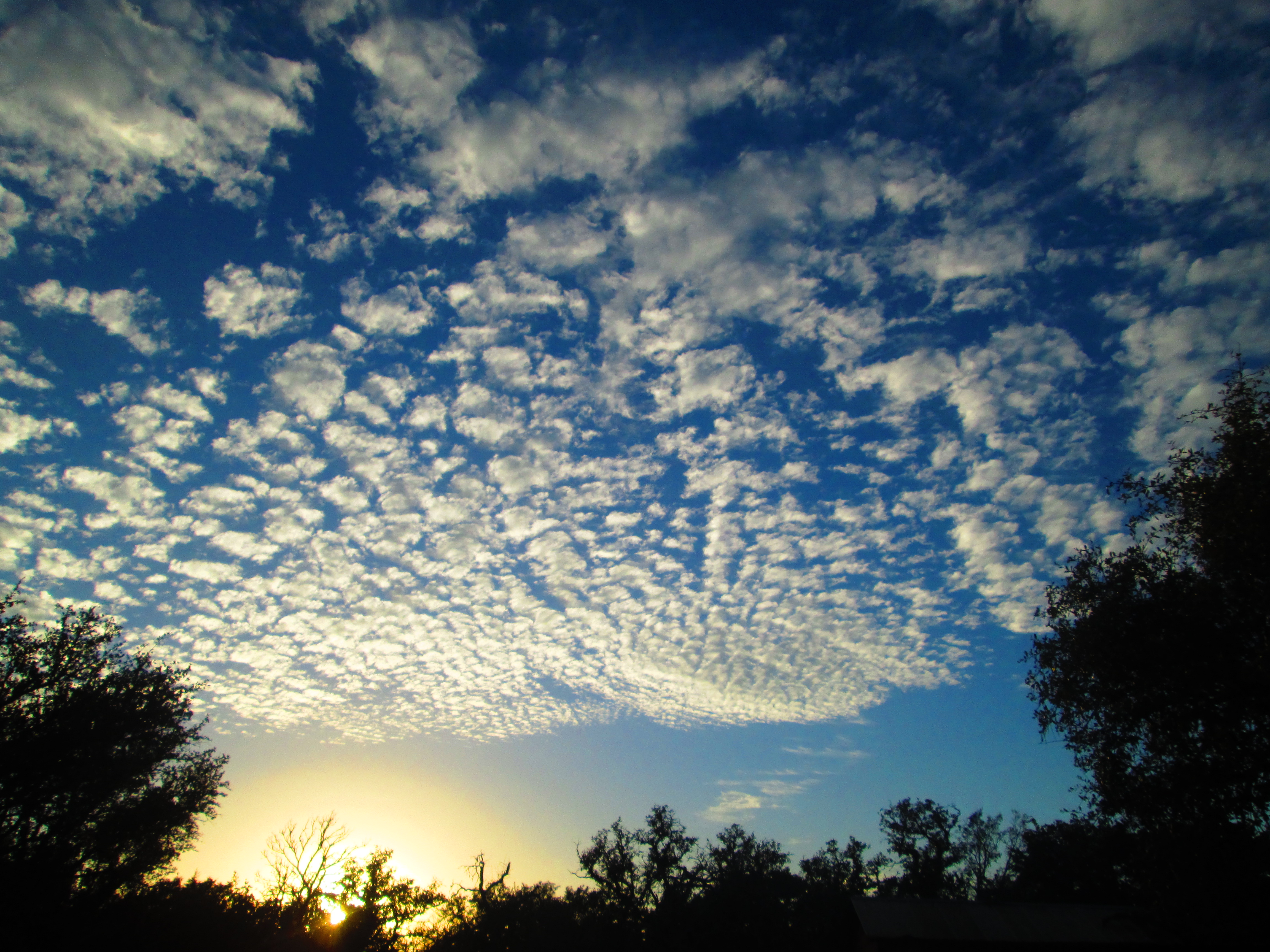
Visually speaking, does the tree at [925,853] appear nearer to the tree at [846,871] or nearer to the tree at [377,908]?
the tree at [846,871]

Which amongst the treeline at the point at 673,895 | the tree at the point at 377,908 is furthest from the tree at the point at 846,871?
the tree at the point at 377,908

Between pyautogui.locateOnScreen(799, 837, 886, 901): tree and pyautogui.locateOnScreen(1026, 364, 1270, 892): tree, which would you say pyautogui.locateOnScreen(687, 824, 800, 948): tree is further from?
pyautogui.locateOnScreen(1026, 364, 1270, 892): tree

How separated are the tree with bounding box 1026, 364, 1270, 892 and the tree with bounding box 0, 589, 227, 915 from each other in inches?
1515

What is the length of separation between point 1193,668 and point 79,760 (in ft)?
132

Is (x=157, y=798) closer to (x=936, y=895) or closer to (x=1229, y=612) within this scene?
(x=1229, y=612)

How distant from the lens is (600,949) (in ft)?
139

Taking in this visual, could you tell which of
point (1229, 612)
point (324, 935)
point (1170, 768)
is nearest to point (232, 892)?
point (324, 935)

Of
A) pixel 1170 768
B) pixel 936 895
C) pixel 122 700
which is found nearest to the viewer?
pixel 1170 768

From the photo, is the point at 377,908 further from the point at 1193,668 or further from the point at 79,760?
the point at 1193,668

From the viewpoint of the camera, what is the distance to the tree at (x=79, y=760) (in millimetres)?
21891

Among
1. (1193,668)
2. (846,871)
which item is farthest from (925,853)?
(1193,668)

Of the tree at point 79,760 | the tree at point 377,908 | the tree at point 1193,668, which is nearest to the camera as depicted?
the tree at point 1193,668

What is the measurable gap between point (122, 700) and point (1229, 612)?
1642 inches

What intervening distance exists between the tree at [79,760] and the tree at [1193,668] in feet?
126
